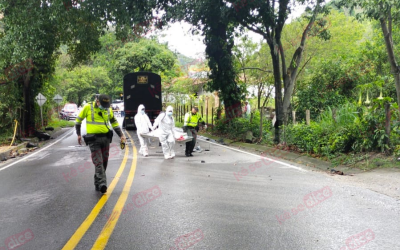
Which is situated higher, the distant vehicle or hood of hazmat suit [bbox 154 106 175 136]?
the distant vehicle

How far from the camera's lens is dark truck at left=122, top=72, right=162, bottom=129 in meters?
24.9

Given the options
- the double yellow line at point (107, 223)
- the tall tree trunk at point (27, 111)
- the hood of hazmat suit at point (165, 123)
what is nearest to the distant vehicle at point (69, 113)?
the tall tree trunk at point (27, 111)

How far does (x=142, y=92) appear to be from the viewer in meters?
25.0

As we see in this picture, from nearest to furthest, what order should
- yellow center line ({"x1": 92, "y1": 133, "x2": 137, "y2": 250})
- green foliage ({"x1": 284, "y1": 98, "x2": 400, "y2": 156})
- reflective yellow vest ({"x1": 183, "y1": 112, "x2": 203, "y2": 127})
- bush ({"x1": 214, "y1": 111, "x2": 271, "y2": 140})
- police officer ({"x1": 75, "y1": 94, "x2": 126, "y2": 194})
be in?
yellow center line ({"x1": 92, "y1": 133, "x2": 137, "y2": 250})
police officer ({"x1": 75, "y1": 94, "x2": 126, "y2": 194})
green foliage ({"x1": 284, "y1": 98, "x2": 400, "y2": 156})
reflective yellow vest ({"x1": 183, "y1": 112, "x2": 203, "y2": 127})
bush ({"x1": 214, "y1": 111, "x2": 271, "y2": 140})

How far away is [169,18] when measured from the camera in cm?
1736

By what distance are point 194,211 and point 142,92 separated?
19.6 meters

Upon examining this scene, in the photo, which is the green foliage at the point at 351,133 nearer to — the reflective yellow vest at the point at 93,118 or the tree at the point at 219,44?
the reflective yellow vest at the point at 93,118

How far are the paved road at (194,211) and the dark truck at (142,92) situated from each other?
49.4 feet

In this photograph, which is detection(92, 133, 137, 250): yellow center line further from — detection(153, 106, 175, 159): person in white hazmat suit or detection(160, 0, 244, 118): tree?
detection(160, 0, 244, 118): tree

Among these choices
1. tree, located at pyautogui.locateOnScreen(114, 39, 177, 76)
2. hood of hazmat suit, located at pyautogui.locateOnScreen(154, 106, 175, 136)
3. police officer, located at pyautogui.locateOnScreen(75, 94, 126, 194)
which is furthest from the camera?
tree, located at pyautogui.locateOnScreen(114, 39, 177, 76)

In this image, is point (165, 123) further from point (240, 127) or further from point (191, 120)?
point (240, 127)

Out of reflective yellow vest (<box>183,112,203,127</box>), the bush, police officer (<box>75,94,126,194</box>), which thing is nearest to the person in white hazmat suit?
reflective yellow vest (<box>183,112,203,127</box>)

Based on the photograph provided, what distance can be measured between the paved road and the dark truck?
1504cm

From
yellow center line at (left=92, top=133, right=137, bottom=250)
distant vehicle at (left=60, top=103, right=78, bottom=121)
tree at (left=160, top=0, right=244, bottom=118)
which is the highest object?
tree at (left=160, top=0, right=244, bottom=118)
